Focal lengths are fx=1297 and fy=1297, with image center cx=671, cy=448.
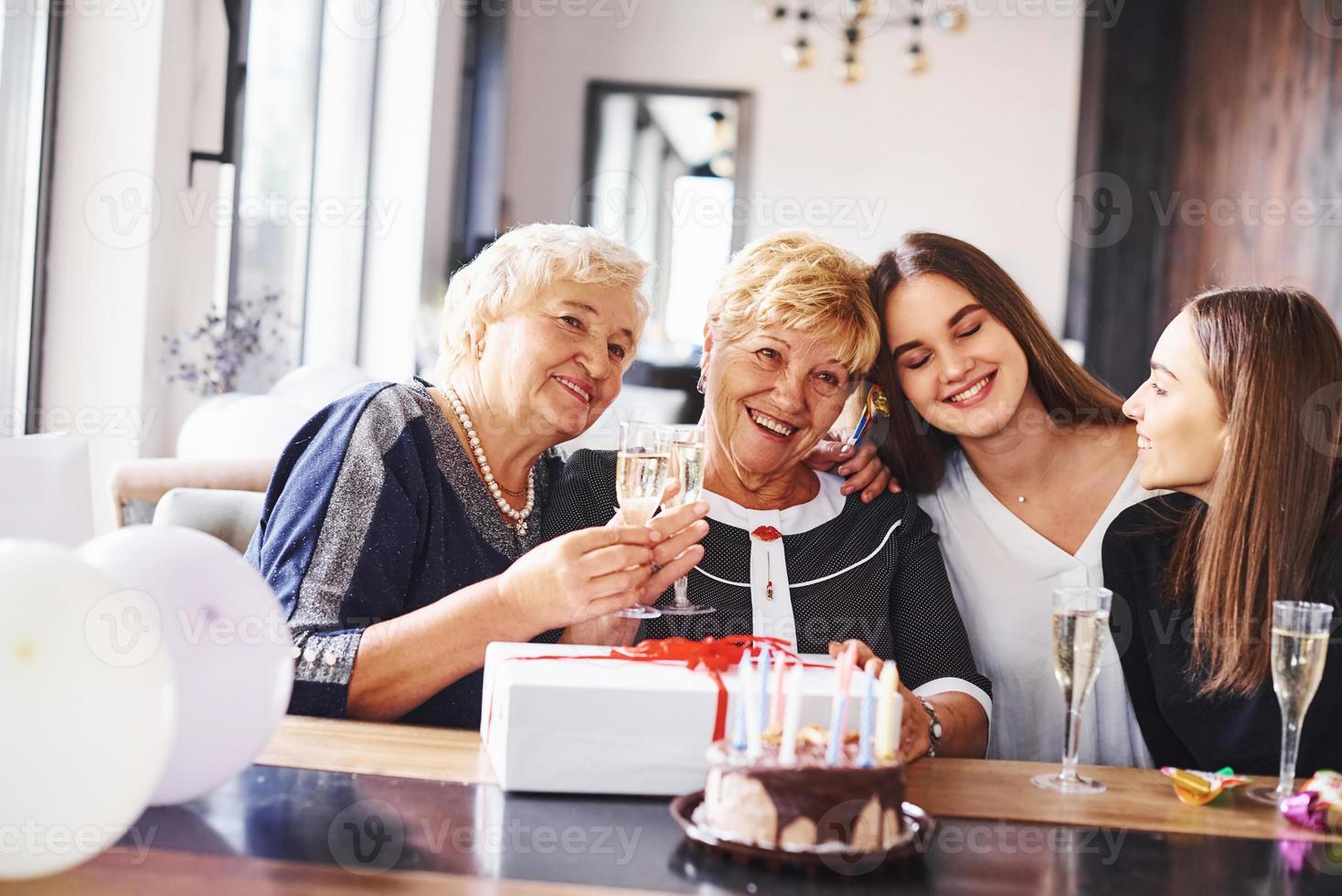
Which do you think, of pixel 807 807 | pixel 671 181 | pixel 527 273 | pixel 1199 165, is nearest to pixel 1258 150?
pixel 1199 165

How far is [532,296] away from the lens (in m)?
1.91

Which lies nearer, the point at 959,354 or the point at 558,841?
the point at 558,841

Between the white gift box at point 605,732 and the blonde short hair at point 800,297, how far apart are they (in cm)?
85

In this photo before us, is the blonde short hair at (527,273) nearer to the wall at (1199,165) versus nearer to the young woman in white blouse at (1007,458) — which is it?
the young woman in white blouse at (1007,458)

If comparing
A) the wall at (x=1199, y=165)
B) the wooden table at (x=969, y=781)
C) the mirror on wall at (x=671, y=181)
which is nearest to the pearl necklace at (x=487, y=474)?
the wooden table at (x=969, y=781)

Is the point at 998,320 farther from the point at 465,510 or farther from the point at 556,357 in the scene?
the point at 465,510

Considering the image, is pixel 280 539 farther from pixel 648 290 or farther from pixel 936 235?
pixel 936 235

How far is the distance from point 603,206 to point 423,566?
21.5 feet

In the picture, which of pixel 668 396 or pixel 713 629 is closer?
pixel 713 629

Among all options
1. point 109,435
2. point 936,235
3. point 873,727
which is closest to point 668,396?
point 109,435

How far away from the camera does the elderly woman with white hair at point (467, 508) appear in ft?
4.89

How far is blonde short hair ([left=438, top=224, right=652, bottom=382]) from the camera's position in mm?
1918

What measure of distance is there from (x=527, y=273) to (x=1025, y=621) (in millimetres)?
962

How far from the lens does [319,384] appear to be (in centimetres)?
332
